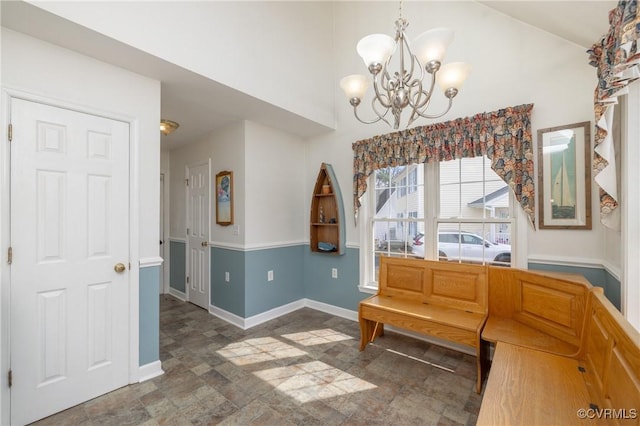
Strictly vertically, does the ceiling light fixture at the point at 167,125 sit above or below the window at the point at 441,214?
above

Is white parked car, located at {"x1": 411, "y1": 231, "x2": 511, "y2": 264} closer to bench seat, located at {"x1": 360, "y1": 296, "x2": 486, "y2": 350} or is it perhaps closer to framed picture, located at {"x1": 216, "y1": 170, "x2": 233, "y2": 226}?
bench seat, located at {"x1": 360, "y1": 296, "x2": 486, "y2": 350}

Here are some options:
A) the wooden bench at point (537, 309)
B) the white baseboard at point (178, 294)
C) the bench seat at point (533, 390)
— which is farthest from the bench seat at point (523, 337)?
Result: the white baseboard at point (178, 294)

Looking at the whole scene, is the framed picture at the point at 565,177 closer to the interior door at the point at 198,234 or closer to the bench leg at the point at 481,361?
the bench leg at the point at 481,361

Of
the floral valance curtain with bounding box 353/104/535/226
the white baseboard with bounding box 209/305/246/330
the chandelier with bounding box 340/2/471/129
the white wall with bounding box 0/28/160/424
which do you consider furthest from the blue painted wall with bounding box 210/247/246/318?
the chandelier with bounding box 340/2/471/129

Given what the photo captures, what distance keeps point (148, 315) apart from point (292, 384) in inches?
50.1

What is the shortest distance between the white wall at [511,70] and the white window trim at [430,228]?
8 cm

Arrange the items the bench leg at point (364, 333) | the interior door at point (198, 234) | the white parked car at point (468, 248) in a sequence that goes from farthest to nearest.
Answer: the interior door at point (198, 234) → the bench leg at point (364, 333) → the white parked car at point (468, 248)

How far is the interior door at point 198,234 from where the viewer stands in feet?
12.2

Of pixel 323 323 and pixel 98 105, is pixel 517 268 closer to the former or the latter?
pixel 323 323

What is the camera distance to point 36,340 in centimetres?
171

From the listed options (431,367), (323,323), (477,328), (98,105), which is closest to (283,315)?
(323,323)

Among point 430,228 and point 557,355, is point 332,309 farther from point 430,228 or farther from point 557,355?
point 557,355

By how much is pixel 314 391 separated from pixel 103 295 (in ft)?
5.55

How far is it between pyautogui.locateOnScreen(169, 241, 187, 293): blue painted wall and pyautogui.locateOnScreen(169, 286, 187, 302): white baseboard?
0.04 metres
